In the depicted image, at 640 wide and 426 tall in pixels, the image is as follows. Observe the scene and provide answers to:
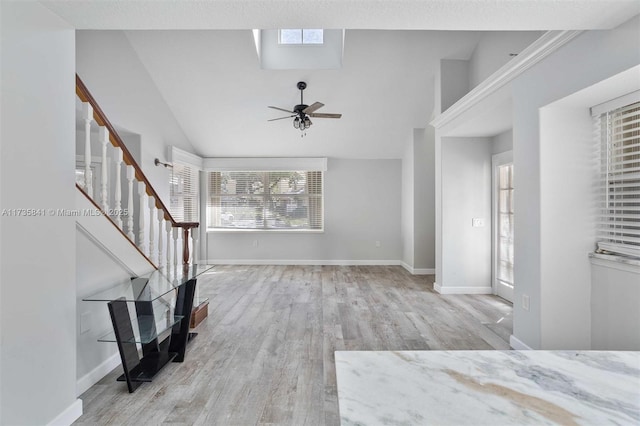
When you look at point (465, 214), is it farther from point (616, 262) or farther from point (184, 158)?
point (184, 158)

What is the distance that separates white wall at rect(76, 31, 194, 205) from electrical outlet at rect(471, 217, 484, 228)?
452cm

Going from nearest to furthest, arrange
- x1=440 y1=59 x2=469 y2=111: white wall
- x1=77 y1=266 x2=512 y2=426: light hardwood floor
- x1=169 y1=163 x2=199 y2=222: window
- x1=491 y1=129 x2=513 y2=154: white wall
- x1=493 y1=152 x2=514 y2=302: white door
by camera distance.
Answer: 1. x1=77 y1=266 x2=512 y2=426: light hardwood floor
2. x1=491 y1=129 x2=513 y2=154: white wall
3. x1=493 y1=152 x2=514 y2=302: white door
4. x1=440 y1=59 x2=469 y2=111: white wall
5. x1=169 y1=163 x2=199 y2=222: window

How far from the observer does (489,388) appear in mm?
689

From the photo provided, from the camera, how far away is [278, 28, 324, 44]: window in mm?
4891

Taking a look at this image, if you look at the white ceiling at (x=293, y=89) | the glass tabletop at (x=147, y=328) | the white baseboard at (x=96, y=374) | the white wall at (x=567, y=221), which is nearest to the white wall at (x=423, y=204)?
the white ceiling at (x=293, y=89)

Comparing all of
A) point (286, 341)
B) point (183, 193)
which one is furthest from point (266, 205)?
point (286, 341)

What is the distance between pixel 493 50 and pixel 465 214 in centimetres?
202

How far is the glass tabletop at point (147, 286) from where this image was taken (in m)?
2.23

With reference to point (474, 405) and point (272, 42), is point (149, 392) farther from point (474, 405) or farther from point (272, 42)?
point (272, 42)

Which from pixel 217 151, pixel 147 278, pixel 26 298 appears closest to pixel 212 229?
pixel 217 151

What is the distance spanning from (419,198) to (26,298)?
5.38 meters

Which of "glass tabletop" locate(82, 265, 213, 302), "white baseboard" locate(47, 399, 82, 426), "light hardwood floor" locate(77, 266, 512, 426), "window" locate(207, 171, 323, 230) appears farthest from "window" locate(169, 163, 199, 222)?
"white baseboard" locate(47, 399, 82, 426)

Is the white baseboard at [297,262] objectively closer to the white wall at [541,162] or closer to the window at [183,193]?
the window at [183,193]

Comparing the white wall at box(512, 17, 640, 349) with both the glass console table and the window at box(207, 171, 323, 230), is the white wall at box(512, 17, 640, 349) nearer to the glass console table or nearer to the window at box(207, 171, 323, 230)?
the glass console table
